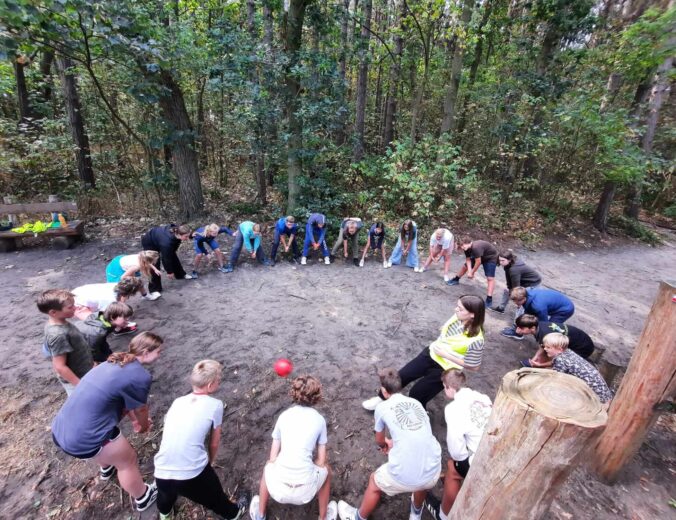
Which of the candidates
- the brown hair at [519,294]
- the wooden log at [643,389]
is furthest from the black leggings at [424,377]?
the brown hair at [519,294]

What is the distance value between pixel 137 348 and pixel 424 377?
2.86 metres

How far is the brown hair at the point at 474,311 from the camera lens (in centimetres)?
322

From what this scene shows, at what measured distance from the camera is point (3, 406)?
144 inches

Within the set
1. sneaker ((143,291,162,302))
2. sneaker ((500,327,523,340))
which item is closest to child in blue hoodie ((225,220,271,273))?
sneaker ((143,291,162,302))

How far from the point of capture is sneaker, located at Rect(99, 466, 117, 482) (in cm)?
294

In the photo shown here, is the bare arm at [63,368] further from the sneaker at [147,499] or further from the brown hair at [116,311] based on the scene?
the sneaker at [147,499]

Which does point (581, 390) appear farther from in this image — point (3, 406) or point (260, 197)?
point (260, 197)

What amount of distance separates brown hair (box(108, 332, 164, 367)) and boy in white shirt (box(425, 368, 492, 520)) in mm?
2487

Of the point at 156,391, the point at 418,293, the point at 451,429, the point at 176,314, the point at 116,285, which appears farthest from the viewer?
the point at 418,293

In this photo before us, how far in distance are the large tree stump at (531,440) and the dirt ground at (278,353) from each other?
157 cm

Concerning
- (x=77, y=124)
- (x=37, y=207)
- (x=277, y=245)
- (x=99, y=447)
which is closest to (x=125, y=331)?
(x=99, y=447)

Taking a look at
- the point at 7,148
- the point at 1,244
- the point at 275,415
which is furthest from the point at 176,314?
the point at 7,148

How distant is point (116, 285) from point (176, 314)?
1.37 m

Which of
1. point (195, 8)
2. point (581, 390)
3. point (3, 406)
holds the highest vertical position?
point (195, 8)
